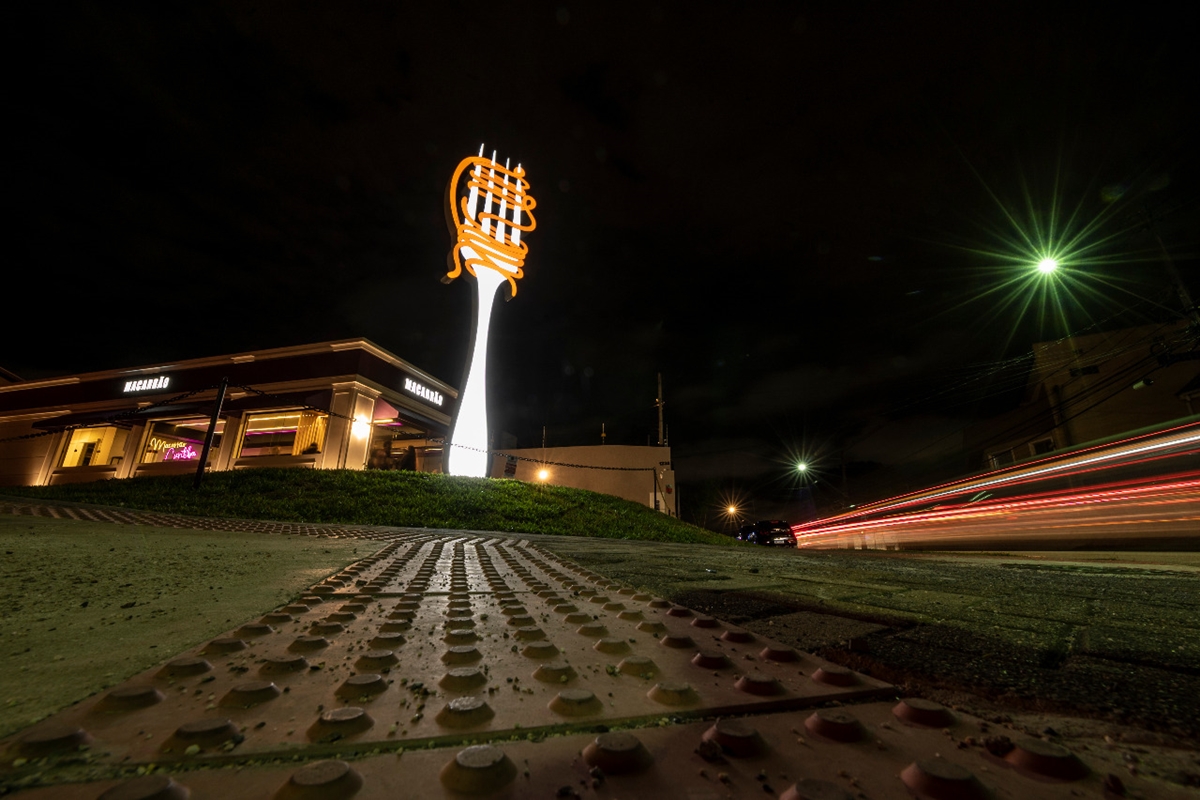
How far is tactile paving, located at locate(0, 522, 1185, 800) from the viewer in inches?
29.0

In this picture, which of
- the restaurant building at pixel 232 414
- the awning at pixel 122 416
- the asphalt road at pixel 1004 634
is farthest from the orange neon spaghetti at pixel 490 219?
the asphalt road at pixel 1004 634

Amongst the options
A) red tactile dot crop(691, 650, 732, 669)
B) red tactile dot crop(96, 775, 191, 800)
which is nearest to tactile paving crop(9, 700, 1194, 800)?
red tactile dot crop(96, 775, 191, 800)

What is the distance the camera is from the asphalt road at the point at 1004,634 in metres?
1.16

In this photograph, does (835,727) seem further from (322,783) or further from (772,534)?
(772,534)

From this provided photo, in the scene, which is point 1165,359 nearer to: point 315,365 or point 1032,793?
point 1032,793

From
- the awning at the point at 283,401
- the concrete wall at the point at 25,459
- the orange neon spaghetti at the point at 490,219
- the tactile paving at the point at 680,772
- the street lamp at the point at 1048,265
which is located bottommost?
the tactile paving at the point at 680,772

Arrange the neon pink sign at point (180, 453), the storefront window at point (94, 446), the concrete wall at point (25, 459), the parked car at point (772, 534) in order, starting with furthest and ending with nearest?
the parked car at point (772, 534) < the neon pink sign at point (180, 453) < the storefront window at point (94, 446) < the concrete wall at point (25, 459)

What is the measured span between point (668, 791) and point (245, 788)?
0.66 meters

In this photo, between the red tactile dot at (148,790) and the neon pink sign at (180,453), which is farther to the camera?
the neon pink sign at (180,453)

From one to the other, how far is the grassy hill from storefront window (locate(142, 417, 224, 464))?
35.0ft

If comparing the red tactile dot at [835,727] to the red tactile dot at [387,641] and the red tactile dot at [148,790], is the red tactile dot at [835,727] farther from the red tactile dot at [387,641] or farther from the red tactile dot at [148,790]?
the red tactile dot at [387,641]

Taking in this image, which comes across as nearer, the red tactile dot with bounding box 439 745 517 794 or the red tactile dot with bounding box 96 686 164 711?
the red tactile dot with bounding box 439 745 517 794

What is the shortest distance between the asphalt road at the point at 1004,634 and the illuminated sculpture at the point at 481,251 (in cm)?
1508

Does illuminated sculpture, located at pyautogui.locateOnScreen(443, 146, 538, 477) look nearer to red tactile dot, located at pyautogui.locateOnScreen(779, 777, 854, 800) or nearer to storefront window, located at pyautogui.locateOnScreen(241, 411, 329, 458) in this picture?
storefront window, located at pyautogui.locateOnScreen(241, 411, 329, 458)
